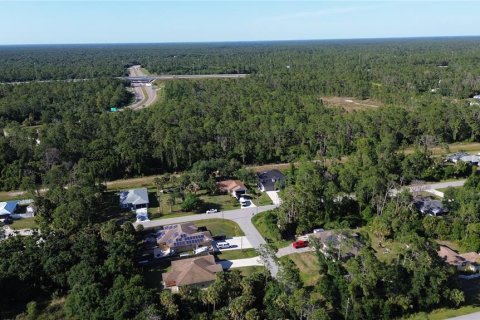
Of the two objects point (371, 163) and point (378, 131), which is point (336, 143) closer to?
point (378, 131)

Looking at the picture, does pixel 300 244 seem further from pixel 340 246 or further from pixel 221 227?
pixel 221 227

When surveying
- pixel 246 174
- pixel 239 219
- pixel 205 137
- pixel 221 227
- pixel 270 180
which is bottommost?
pixel 221 227

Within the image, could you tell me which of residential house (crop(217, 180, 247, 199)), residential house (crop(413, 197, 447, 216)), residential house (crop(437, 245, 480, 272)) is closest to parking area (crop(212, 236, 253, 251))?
residential house (crop(217, 180, 247, 199))

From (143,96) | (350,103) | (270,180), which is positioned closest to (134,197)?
(270,180)

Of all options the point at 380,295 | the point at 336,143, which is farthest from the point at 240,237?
the point at 336,143

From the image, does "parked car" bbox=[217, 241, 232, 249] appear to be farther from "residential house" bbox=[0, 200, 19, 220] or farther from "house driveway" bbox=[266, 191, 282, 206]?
"residential house" bbox=[0, 200, 19, 220]

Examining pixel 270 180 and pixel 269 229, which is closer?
pixel 269 229
